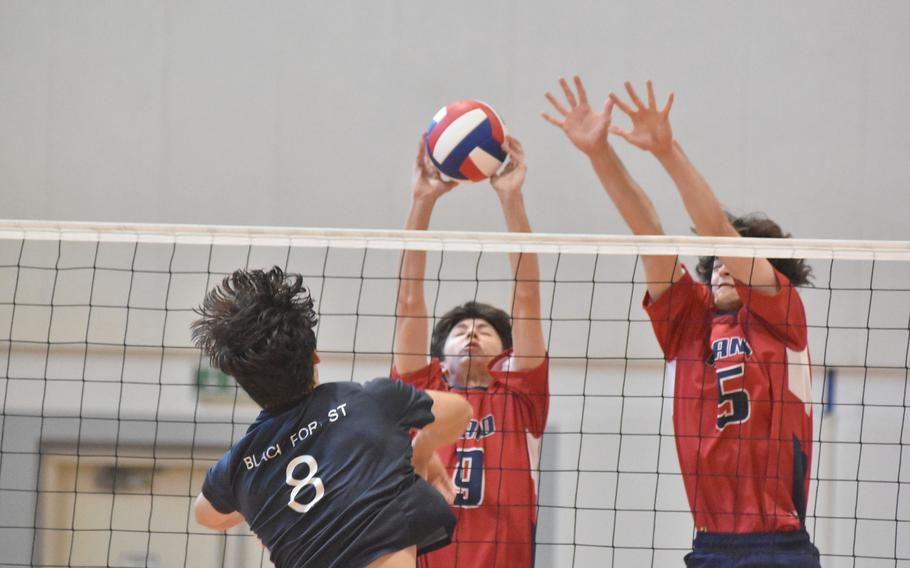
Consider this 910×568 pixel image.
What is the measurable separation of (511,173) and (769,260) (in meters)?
1.02

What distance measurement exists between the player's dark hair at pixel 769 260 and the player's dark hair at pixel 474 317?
78 cm

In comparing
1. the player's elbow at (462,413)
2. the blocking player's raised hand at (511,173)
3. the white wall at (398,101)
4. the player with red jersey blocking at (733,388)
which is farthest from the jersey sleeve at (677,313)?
the white wall at (398,101)

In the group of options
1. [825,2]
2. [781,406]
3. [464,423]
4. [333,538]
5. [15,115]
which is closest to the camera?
[333,538]

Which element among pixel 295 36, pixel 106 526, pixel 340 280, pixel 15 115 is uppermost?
pixel 295 36

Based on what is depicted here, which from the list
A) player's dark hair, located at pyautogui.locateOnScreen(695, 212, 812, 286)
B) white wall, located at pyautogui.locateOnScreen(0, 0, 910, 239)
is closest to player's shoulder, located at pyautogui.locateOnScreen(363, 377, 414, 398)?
player's dark hair, located at pyautogui.locateOnScreen(695, 212, 812, 286)

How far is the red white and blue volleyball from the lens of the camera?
4.08m

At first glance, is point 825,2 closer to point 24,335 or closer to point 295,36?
point 295,36

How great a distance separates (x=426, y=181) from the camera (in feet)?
14.0

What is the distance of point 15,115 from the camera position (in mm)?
6832

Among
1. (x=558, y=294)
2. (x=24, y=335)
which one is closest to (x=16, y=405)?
(x=24, y=335)

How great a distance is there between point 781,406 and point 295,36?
4247 millimetres

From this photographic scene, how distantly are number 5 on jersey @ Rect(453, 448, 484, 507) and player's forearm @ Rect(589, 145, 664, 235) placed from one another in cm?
102

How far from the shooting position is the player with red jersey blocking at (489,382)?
366 centimetres

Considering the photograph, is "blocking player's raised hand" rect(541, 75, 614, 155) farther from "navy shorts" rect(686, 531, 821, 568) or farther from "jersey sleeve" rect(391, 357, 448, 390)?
"navy shorts" rect(686, 531, 821, 568)
